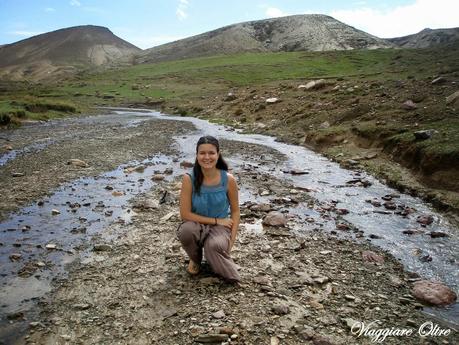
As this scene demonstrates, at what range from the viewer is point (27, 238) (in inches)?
392

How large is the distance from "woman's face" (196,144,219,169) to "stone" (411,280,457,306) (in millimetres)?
4662

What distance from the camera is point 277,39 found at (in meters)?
180

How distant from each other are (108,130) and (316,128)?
18.4 metres

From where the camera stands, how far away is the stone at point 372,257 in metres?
8.96

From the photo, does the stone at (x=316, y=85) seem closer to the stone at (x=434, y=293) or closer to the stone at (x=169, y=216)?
the stone at (x=169, y=216)

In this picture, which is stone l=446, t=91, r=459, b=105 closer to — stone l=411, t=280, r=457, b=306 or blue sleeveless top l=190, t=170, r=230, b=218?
stone l=411, t=280, r=457, b=306

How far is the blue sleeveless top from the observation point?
7484 millimetres

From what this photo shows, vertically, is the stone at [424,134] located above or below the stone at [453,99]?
below

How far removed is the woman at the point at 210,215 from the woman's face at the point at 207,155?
9 centimetres

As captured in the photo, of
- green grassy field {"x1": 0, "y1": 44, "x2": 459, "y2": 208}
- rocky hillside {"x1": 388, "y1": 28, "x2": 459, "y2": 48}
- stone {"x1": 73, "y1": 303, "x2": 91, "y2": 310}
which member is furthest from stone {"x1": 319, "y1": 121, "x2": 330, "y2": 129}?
rocky hillside {"x1": 388, "y1": 28, "x2": 459, "y2": 48}

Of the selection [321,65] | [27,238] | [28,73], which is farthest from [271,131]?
[28,73]

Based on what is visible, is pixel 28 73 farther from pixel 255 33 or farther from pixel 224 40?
pixel 255 33

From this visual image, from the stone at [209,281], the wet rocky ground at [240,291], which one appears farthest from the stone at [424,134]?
the stone at [209,281]

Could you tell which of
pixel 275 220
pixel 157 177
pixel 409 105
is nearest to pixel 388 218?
pixel 275 220
